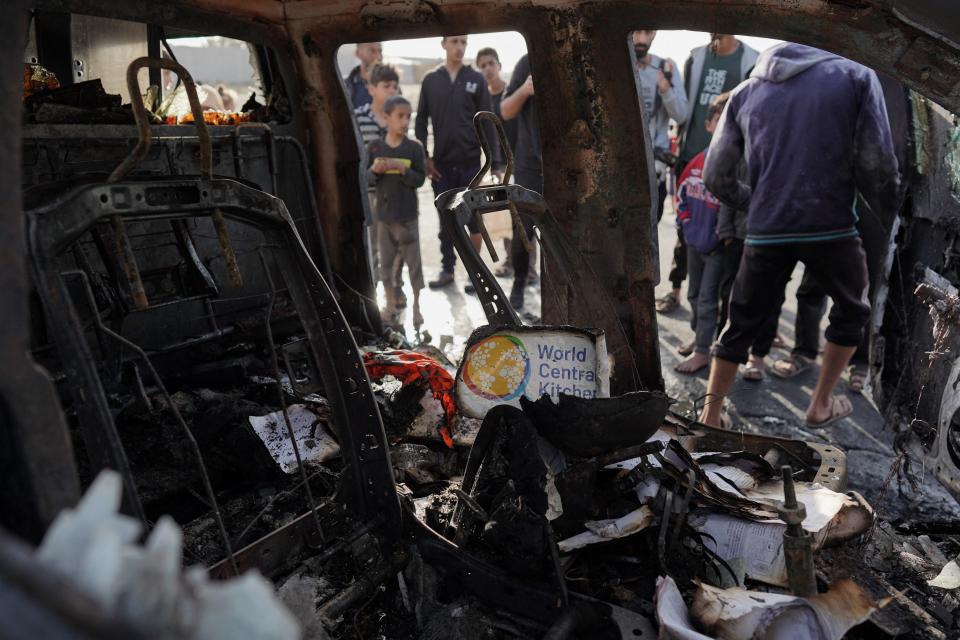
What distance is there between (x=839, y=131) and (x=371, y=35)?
2437mm

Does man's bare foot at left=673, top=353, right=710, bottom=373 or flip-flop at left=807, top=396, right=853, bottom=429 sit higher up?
man's bare foot at left=673, top=353, right=710, bottom=373

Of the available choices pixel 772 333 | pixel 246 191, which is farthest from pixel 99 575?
pixel 772 333

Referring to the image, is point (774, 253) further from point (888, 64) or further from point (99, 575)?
point (99, 575)

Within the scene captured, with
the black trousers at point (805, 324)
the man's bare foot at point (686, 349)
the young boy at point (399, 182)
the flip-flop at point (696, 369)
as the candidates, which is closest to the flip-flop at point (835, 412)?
the black trousers at point (805, 324)

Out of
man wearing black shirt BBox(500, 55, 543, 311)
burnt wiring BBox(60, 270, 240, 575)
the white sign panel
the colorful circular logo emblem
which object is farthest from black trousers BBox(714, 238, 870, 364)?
burnt wiring BBox(60, 270, 240, 575)

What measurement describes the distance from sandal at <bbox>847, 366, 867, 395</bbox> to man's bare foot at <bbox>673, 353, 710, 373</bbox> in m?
0.91

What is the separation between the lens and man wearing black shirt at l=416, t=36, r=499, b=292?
6352 millimetres

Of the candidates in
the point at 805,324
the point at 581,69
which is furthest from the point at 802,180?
the point at 805,324

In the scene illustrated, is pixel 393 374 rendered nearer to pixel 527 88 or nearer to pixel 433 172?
pixel 527 88

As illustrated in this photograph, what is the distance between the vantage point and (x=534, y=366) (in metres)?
2.69

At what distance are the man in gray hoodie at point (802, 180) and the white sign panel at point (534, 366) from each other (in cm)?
116

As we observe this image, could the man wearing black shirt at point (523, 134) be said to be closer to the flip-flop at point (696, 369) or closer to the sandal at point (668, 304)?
the sandal at point (668, 304)

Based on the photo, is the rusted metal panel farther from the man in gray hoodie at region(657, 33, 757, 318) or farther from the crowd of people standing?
Answer: the man in gray hoodie at region(657, 33, 757, 318)

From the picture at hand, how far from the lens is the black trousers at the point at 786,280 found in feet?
12.8
